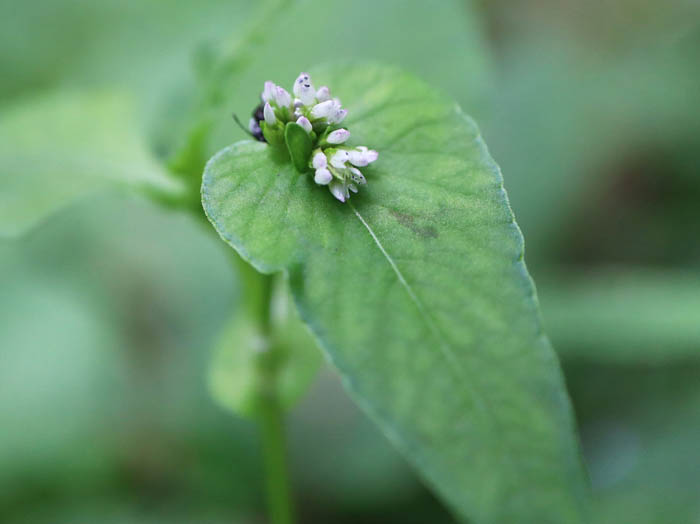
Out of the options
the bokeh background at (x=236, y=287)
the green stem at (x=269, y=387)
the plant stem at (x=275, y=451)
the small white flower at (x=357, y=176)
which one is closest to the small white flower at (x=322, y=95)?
the small white flower at (x=357, y=176)

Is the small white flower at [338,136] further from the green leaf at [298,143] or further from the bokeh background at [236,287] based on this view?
the bokeh background at [236,287]

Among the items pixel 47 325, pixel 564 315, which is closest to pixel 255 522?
pixel 47 325

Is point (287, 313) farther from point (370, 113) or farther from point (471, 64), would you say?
point (471, 64)

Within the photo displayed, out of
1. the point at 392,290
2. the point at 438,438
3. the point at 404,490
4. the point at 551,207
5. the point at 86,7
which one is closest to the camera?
the point at 438,438

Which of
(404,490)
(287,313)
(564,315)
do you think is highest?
(564,315)

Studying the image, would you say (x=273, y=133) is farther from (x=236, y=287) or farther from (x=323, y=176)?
(x=236, y=287)

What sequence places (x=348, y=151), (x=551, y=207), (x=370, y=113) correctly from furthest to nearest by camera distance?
(x=551, y=207), (x=370, y=113), (x=348, y=151)

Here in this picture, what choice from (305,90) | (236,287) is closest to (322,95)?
(305,90)

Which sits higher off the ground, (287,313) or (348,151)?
(287,313)
